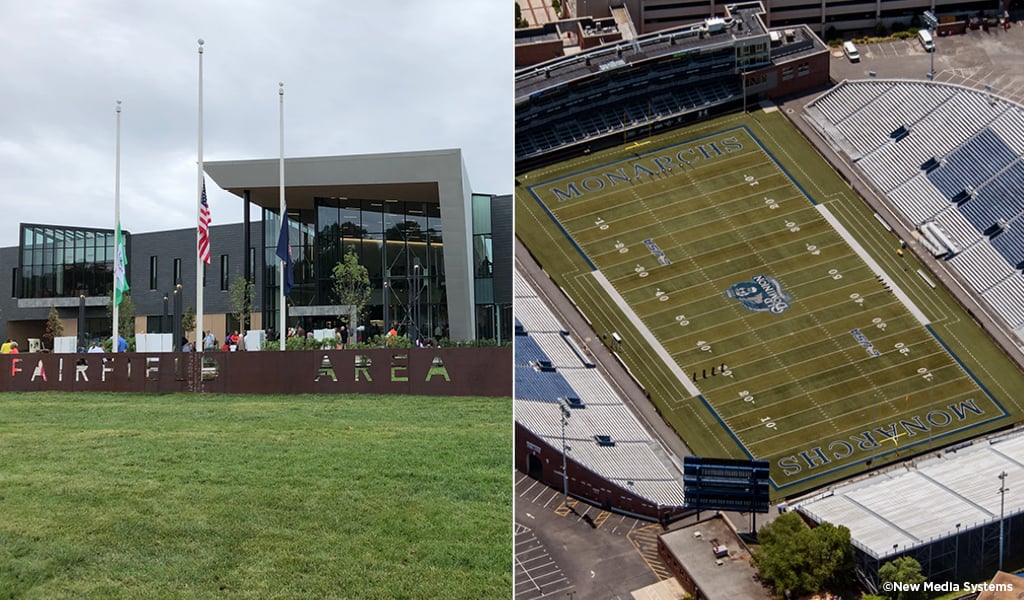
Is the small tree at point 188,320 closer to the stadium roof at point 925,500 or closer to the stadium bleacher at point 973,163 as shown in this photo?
the stadium roof at point 925,500

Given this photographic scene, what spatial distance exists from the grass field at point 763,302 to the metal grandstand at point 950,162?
126 cm

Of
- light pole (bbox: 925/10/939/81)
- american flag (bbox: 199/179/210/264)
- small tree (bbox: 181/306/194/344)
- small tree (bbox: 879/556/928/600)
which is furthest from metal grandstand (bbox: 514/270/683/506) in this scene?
light pole (bbox: 925/10/939/81)

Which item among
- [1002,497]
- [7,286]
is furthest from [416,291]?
[1002,497]

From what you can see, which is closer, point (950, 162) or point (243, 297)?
point (243, 297)

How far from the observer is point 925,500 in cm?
2762

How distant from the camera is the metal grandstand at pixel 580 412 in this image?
1184 inches

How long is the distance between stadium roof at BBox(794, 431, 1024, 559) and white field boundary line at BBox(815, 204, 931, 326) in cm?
498

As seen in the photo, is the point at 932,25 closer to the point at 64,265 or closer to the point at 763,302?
the point at 763,302

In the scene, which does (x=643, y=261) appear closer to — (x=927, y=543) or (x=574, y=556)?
(x=574, y=556)

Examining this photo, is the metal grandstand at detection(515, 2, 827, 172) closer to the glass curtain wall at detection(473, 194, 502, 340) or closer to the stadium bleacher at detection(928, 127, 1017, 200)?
the stadium bleacher at detection(928, 127, 1017, 200)

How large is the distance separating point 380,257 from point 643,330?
9.16 m

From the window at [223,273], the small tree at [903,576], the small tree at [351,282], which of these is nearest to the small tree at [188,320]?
the window at [223,273]

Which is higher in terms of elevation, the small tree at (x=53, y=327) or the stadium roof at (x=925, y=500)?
the small tree at (x=53, y=327)

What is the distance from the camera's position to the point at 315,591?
14617 millimetres
